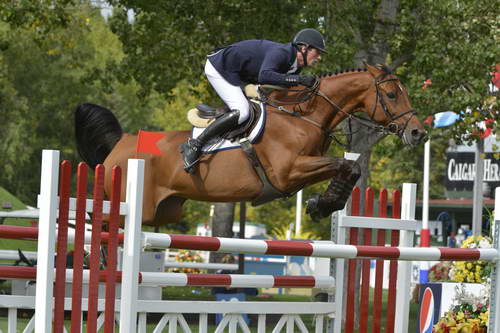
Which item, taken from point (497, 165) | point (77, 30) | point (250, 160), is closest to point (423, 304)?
point (250, 160)

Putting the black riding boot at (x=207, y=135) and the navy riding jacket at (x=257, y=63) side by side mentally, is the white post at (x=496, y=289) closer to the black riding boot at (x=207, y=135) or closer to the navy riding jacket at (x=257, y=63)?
the navy riding jacket at (x=257, y=63)

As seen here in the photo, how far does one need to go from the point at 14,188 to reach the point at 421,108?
81.0ft

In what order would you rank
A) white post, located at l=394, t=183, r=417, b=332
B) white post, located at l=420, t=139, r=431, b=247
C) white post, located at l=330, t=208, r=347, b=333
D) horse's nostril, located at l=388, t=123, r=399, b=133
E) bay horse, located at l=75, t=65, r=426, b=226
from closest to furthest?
white post, located at l=330, t=208, r=347, b=333
white post, located at l=394, t=183, r=417, b=332
bay horse, located at l=75, t=65, r=426, b=226
horse's nostril, located at l=388, t=123, r=399, b=133
white post, located at l=420, t=139, r=431, b=247

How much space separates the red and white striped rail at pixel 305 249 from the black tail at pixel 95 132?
3.63 metres

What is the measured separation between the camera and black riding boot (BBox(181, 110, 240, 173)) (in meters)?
6.79

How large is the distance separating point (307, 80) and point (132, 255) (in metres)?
3.06

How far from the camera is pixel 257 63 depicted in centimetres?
682

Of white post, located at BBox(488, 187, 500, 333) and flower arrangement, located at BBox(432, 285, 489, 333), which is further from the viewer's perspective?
flower arrangement, located at BBox(432, 285, 489, 333)

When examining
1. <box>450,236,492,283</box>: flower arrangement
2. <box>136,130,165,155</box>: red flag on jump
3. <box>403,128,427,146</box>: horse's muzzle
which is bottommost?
<box>450,236,492,283</box>: flower arrangement

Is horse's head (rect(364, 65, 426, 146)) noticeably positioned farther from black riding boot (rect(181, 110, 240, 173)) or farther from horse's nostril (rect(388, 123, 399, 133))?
black riding boot (rect(181, 110, 240, 173))

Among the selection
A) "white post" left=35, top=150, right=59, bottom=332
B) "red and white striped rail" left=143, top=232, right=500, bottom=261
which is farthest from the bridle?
"white post" left=35, top=150, right=59, bottom=332

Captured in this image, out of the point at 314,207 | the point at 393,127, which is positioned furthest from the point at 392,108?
the point at 314,207

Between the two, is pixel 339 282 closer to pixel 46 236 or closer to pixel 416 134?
pixel 46 236

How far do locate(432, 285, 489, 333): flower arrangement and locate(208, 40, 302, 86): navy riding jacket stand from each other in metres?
1.93
